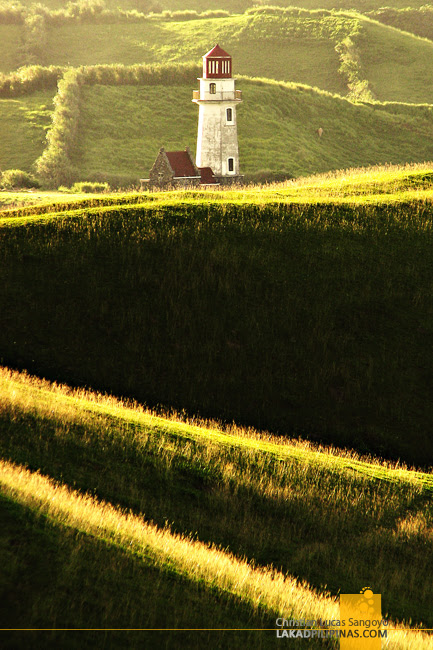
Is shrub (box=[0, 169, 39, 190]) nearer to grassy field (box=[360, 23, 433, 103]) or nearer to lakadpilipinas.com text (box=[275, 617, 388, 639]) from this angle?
lakadpilipinas.com text (box=[275, 617, 388, 639])

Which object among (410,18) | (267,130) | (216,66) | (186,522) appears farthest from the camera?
(410,18)

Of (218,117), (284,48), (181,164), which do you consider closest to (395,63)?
(284,48)

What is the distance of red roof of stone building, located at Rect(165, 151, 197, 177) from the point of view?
66.9 meters

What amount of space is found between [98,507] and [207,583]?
3.64 meters

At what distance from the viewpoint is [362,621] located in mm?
15375

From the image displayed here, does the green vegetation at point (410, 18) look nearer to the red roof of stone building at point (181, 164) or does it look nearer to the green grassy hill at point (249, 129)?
the green grassy hill at point (249, 129)

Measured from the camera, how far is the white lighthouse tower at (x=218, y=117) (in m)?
68.2

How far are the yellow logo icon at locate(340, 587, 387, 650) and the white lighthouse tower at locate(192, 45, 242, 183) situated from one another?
55783 mm

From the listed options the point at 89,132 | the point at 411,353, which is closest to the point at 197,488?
the point at 411,353

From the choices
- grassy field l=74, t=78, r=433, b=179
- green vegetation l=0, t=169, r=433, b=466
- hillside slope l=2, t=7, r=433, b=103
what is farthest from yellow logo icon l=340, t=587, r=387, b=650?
hillside slope l=2, t=7, r=433, b=103

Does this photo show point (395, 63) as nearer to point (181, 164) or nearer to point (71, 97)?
point (71, 97)

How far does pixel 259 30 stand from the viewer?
511 feet

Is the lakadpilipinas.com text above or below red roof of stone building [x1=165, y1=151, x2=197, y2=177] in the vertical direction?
below

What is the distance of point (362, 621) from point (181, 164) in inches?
2210
